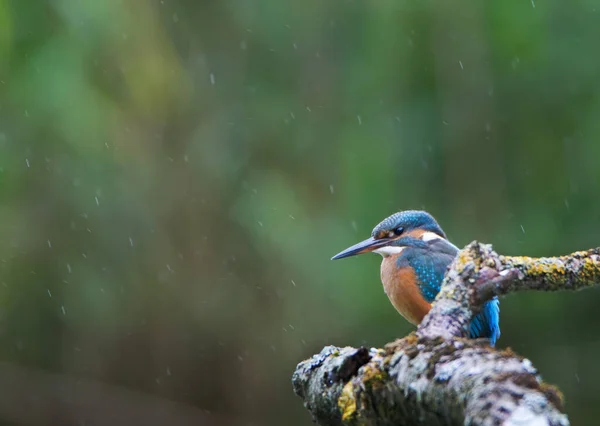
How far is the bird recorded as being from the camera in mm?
2977

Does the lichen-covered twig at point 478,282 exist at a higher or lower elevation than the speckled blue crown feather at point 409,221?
lower

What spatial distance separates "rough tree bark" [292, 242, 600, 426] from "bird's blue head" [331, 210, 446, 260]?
1.53 m

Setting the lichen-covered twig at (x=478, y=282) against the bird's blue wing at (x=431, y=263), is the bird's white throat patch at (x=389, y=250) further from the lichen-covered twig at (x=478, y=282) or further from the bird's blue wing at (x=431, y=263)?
the lichen-covered twig at (x=478, y=282)

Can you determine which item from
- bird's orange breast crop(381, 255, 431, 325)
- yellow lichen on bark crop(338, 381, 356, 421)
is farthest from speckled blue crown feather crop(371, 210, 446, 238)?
yellow lichen on bark crop(338, 381, 356, 421)

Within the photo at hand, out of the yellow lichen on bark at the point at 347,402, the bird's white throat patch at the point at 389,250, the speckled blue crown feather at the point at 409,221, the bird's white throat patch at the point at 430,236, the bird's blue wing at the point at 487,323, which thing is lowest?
the bird's blue wing at the point at 487,323

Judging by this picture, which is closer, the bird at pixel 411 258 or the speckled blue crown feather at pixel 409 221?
the bird at pixel 411 258

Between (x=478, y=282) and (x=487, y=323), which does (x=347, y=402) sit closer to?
(x=478, y=282)

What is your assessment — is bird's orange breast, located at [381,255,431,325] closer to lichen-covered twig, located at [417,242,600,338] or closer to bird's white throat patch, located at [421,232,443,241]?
bird's white throat patch, located at [421,232,443,241]

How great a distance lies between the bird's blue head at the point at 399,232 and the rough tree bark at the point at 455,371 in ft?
5.03

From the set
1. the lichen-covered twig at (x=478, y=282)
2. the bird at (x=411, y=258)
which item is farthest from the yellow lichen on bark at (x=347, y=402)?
the bird at (x=411, y=258)

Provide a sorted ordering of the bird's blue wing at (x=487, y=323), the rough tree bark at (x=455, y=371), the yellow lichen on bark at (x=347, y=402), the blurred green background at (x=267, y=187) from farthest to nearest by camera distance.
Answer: the blurred green background at (x=267, y=187), the bird's blue wing at (x=487, y=323), the yellow lichen on bark at (x=347, y=402), the rough tree bark at (x=455, y=371)

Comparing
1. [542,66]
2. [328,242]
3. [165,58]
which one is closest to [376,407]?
[328,242]

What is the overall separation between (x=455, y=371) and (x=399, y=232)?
2.20 m

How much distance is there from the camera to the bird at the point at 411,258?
298 cm
